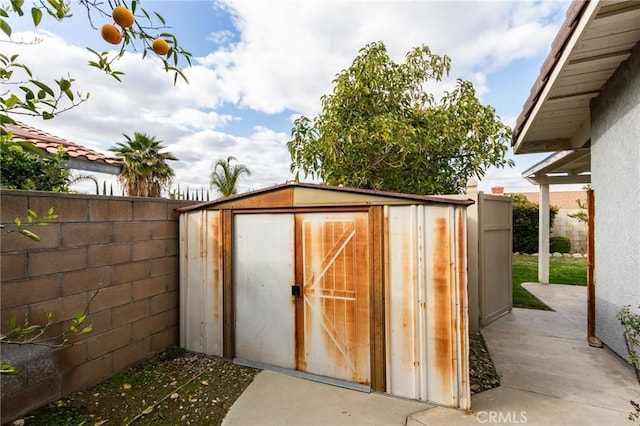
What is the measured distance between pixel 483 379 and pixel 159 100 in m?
6.57

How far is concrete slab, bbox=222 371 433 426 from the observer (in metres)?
2.62

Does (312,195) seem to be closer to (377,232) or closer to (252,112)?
(377,232)

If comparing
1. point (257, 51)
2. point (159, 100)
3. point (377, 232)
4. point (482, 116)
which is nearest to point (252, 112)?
point (257, 51)

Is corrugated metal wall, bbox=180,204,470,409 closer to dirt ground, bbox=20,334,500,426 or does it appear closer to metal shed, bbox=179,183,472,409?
metal shed, bbox=179,183,472,409

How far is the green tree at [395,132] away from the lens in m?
6.10

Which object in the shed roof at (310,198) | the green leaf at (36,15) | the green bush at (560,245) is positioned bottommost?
the green bush at (560,245)

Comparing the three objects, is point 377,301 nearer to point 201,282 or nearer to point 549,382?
point 549,382

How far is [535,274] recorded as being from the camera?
871 cm

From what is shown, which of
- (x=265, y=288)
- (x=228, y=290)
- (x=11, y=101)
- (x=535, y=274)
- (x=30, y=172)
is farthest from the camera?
(x=535, y=274)

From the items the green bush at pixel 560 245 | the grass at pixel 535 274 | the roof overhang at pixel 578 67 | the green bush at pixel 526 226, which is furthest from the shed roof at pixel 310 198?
the green bush at pixel 560 245

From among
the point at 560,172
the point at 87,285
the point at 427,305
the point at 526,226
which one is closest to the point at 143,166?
the point at 87,285

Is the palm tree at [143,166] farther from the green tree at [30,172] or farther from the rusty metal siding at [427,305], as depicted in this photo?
the rusty metal siding at [427,305]

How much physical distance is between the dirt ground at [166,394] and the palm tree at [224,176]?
12011mm

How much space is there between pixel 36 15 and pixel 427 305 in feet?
10.8
